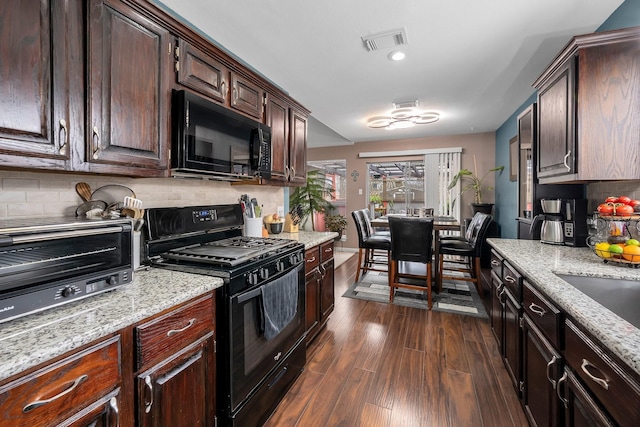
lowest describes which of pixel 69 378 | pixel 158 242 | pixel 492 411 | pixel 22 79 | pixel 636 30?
pixel 492 411

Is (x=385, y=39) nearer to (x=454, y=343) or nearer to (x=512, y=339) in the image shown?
(x=512, y=339)

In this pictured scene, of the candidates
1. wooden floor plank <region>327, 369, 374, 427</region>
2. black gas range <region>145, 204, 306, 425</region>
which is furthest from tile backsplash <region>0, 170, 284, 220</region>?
wooden floor plank <region>327, 369, 374, 427</region>

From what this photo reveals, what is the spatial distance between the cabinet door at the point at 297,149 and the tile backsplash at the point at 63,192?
878 millimetres

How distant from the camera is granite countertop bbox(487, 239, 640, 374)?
776 mm

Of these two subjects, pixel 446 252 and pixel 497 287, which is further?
pixel 446 252

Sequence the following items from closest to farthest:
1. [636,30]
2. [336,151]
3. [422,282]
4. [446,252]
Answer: [636,30]
[446,252]
[422,282]
[336,151]

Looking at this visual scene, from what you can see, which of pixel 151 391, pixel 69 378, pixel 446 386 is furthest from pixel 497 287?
pixel 69 378

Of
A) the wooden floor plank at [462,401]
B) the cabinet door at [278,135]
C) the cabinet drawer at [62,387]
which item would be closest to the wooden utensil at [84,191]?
the cabinet drawer at [62,387]

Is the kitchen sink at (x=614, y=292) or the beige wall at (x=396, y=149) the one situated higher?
the beige wall at (x=396, y=149)

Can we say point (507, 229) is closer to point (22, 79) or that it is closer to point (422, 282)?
point (422, 282)

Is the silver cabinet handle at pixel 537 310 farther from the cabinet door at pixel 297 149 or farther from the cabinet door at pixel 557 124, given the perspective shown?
the cabinet door at pixel 297 149

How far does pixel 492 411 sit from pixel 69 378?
2063 mm

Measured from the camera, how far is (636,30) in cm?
152

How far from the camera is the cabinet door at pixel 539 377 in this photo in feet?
3.70
